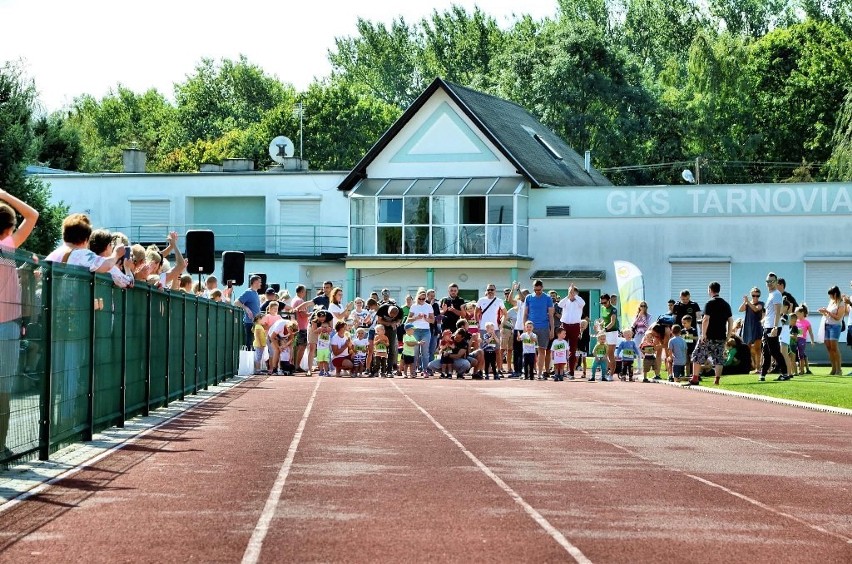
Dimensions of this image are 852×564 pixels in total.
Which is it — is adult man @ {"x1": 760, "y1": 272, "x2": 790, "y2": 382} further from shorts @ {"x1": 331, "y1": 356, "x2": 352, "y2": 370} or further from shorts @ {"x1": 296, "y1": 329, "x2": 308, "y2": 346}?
shorts @ {"x1": 296, "y1": 329, "x2": 308, "y2": 346}

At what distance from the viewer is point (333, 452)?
1316 centimetres

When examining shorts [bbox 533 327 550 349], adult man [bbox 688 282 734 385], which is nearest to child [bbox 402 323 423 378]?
shorts [bbox 533 327 550 349]

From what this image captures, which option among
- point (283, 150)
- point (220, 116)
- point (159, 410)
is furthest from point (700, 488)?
point (220, 116)

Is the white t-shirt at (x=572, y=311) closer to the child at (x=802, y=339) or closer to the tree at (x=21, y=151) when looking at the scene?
the child at (x=802, y=339)

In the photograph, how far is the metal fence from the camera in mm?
10852

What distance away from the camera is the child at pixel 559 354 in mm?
29719

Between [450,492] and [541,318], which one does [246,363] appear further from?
[450,492]

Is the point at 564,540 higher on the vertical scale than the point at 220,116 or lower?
lower

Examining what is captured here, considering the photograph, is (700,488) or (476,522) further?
(700,488)

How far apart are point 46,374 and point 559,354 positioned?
62.4 feet

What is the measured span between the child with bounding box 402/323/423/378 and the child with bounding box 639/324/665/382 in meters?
4.56

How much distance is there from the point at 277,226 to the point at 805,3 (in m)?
34.8

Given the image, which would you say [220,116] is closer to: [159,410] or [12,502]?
[159,410]

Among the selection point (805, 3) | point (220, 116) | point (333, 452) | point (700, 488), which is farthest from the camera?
point (220, 116)
